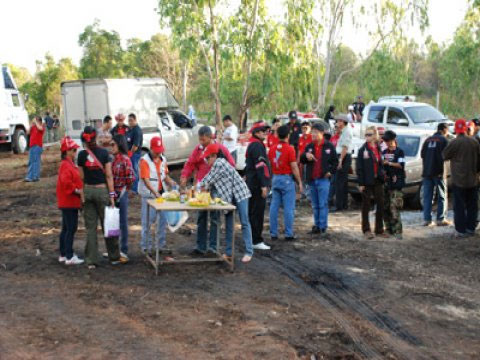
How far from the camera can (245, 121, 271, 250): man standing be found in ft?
33.0

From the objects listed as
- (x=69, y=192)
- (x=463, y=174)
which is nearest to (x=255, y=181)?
(x=69, y=192)

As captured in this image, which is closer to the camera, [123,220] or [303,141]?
[123,220]

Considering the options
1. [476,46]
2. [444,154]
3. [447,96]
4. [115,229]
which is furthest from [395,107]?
[447,96]

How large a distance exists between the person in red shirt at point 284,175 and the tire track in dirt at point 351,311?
1.22 m

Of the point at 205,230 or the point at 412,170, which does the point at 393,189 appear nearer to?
the point at 412,170

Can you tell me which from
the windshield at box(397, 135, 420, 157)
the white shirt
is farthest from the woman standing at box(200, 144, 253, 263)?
the windshield at box(397, 135, 420, 157)

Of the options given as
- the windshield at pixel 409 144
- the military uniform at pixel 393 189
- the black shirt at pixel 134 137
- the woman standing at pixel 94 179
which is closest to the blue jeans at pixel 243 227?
the woman standing at pixel 94 179

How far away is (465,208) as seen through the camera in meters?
11.4

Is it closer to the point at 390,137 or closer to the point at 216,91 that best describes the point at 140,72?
the point at 216,91

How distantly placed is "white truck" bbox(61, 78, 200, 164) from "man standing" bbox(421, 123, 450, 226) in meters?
9.08

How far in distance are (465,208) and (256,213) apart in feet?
12.6

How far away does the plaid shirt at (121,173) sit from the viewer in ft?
29.3

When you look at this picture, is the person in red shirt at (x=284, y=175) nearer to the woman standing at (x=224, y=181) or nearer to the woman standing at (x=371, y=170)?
the woman standing at (x=371, y=170)

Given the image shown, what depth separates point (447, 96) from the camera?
145 feet
